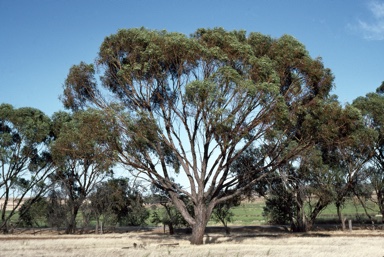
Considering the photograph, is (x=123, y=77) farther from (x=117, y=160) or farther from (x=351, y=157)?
(x=351, y=157)

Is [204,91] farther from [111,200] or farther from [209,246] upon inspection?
[111,200]

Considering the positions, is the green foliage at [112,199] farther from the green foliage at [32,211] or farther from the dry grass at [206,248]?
the dry grass at [206,248]

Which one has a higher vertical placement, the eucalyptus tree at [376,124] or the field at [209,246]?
the eucalyptus tree at [376,124]

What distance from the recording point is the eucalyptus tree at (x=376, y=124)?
3183cm

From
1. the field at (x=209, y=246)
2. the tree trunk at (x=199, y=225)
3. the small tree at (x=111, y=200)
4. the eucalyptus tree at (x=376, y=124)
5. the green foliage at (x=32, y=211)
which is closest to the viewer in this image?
the field at (x=209, y=246)

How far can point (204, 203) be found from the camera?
22.1 m

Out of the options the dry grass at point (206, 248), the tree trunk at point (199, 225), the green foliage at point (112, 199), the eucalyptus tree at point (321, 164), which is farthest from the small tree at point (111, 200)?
the tree trunk at point (199, 225)

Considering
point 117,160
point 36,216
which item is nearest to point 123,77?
point 117,160

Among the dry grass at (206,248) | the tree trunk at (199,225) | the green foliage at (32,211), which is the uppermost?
the green foliage at (32,211)

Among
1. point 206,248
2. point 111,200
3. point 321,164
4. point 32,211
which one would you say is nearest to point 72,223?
point 111,200

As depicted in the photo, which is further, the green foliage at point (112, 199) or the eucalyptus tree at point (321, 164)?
the green foliage at point (112, 199)

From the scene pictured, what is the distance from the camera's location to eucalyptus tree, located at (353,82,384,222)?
3183 centimetres

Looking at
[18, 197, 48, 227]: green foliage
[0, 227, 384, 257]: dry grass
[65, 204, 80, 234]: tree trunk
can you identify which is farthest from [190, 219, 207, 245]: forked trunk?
→ [18, 197, 48, 227]: green foliage

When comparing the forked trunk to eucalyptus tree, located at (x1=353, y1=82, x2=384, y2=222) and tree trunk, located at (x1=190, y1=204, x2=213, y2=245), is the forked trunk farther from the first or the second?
eucalyptus tree, located at (x1=353, y1=82, x2=384, y2=222)
